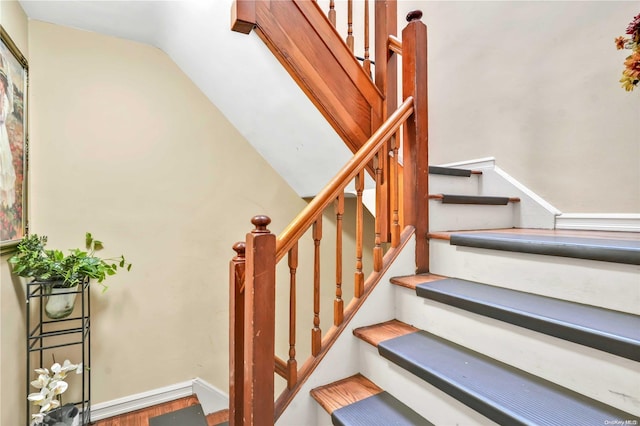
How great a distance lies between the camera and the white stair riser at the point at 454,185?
176 cm

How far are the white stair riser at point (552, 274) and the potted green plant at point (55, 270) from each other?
77.1 inches

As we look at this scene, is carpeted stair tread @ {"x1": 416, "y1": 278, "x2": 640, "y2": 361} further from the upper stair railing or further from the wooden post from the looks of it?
the wooden post

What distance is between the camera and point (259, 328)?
3.48 feet

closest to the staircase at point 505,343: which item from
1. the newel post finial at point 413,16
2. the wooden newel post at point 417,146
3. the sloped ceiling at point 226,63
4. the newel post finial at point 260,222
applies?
the wooden newel post at point 417,146

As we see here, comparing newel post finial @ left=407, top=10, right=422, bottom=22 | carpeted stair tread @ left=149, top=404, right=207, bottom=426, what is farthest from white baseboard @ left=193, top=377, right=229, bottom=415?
newel post finial @ left=407, top=10, right=422, bottom=22

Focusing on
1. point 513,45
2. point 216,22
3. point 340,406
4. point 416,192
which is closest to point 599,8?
point 513,45

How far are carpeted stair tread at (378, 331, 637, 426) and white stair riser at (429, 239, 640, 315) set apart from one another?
1.09 ft

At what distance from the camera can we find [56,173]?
1.97 meters

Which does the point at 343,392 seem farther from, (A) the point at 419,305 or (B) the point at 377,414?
(A) the point at 419,305

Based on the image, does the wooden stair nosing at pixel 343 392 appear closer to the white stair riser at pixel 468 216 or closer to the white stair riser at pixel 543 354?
the white stair riser at pixel 543 354

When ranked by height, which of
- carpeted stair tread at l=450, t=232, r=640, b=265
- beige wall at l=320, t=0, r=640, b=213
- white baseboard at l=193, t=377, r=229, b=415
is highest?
beige wall at l=320, t=0, r=640, b=213

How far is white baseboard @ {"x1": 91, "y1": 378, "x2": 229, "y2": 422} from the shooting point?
205 cm

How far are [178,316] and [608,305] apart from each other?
244 centimetres

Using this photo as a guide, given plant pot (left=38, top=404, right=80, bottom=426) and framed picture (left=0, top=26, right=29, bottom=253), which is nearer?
framed picture (left=0, top=26, right=29, bottom=253)
